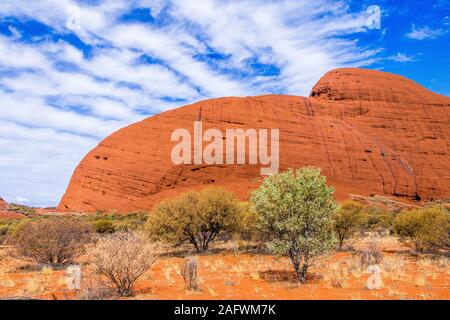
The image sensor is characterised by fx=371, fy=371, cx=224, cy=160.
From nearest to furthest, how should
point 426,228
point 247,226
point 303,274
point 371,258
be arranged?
point 303,274, point 371,258, point 426,228, point 247,226

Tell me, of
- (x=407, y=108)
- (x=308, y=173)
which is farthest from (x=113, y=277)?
(x=407, y=108)

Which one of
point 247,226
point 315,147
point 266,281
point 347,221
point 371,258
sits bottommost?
point 266,281

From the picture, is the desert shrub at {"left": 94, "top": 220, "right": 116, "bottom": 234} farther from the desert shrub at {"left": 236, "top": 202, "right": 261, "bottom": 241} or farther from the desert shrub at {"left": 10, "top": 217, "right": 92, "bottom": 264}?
the desert shrub at {"left": 10, "top": 217, "right": 92, "bottom": 264}

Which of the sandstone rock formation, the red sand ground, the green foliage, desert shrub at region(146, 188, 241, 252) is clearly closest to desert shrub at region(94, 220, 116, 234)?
desert shrub at region(146, 188, 241, 252)

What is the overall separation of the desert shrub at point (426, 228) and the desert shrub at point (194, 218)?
8182mm

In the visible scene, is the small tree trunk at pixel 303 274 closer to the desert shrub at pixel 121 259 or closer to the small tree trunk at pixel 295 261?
the small tree trunk at pixel 295 261

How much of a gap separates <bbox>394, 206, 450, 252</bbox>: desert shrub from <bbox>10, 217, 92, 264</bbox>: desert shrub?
1362cm

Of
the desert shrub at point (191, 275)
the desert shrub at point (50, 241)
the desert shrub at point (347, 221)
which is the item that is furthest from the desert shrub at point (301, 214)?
the desert shrub at point (347, 221)

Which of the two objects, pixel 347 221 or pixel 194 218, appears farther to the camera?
pixel 347 221

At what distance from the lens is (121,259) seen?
9203 mm

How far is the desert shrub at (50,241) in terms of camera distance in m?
13.4

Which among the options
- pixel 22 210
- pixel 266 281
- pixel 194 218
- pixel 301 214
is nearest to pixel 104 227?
pixel 194 218

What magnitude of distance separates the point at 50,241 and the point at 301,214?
9.04m

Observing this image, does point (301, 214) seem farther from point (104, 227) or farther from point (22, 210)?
point (22, 210)
